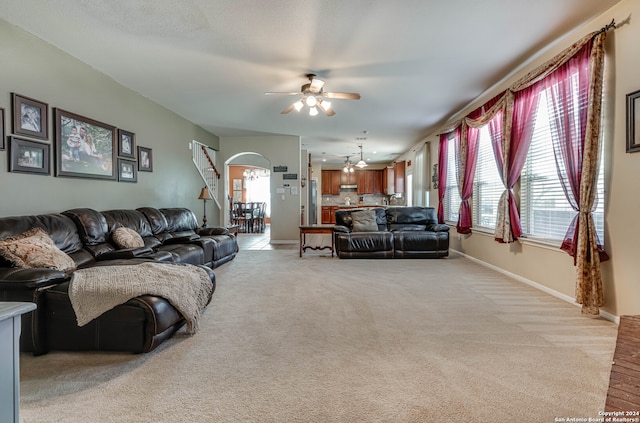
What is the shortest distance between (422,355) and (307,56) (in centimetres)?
316

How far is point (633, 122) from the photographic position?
2.50 m

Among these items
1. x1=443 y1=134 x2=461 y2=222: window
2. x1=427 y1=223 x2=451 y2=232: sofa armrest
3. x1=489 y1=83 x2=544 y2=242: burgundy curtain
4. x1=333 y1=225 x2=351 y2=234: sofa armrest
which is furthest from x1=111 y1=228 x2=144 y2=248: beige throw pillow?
x1=443 y1=134 x2=461 y2=222: window

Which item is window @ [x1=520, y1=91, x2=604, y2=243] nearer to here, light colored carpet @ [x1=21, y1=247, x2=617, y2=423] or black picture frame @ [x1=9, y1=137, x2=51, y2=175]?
light colored carpet @ [x1=21, y1=247, x2=617, y2=423]

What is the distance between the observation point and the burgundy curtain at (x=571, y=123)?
9.52 feet

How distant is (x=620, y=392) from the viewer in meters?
0.84

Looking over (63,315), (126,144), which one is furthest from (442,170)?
(63,315)

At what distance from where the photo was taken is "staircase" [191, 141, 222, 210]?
22.9 ft

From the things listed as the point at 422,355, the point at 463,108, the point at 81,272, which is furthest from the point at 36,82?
the point at 463,108

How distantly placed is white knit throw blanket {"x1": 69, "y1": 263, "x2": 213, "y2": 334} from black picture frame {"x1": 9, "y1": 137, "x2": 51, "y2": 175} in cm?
161

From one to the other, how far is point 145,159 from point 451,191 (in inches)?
228

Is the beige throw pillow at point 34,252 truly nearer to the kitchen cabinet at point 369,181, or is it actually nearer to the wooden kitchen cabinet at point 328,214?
the wooden kitchen cabinet at point 328,214

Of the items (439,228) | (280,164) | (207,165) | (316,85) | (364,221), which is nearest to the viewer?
(316,85)

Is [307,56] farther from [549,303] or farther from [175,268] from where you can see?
[549,303]

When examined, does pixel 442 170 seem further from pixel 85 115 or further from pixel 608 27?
pixel 85 115
